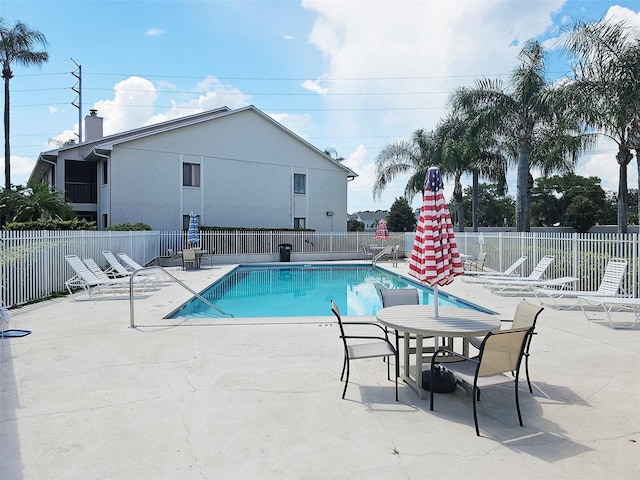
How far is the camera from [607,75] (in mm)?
13297

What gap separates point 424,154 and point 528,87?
9.97 meters

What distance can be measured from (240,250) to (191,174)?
525cm

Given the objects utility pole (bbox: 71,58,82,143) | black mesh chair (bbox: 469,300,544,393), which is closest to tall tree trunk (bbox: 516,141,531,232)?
black mesh chair (bbox: 469,300,544,393)

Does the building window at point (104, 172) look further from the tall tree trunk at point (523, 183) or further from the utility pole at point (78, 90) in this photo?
the utility pole at point (78, 90)

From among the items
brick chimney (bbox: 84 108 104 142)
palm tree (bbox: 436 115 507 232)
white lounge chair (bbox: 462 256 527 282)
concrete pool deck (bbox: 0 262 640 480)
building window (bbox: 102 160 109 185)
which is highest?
brick chimney (bbox: 84 108 104 142)

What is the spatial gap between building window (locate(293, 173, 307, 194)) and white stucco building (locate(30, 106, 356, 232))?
0.07 m

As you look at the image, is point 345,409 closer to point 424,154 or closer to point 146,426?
point 146,426

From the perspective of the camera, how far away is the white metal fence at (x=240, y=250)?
8891 millimetres

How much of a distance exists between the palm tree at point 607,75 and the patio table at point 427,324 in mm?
12103

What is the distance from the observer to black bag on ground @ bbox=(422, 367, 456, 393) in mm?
4227

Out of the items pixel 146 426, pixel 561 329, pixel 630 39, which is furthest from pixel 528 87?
pixel 146 426

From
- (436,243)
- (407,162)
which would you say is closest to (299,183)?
(407,162)

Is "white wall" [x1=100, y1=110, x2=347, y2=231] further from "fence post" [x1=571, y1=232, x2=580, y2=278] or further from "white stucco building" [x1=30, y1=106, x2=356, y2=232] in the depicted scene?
"fence post" [x1=571, y1=232, x2=580, y2=278]

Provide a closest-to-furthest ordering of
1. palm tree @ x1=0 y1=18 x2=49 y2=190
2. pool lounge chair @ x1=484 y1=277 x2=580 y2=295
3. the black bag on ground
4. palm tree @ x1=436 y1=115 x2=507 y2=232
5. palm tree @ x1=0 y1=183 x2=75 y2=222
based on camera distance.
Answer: the black bag on ground < pool lounge chair @ x1=484 y1=277 x2=580 y2=295 < palm tree @ x1=0 y1=183 x2=75 y2=222 < palm tree @ x1=436 y1=115 x2=507 y2=232 < palm tree @ x1=0 y1=18 x2=49 y2=190
